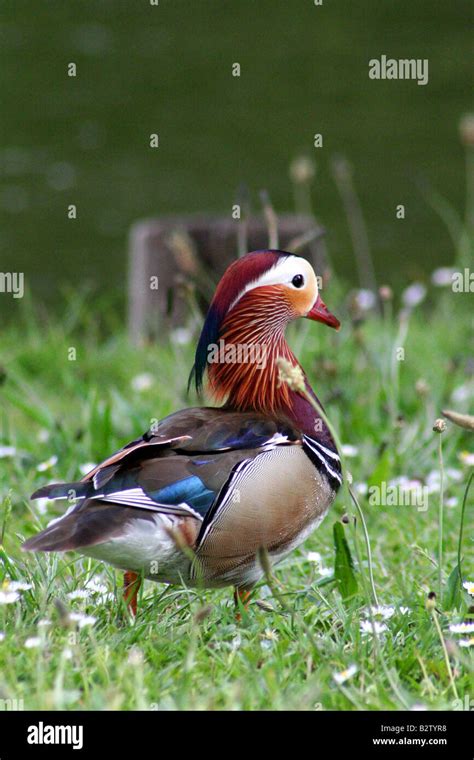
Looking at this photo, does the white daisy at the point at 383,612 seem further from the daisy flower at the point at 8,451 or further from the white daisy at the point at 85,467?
the daisy flower at the point at 8,451

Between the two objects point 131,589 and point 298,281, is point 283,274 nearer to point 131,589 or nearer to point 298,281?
point 298,281

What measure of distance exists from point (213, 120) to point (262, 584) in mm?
9827

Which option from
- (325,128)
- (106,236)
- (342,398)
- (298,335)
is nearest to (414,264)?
(106,236)

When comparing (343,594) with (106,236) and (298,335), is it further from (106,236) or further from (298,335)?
(106,236)

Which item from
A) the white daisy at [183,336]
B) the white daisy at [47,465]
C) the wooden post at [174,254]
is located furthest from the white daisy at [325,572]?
the wooden post at [174,254]

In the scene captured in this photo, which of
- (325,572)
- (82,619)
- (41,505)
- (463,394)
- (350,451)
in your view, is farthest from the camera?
(463,394)

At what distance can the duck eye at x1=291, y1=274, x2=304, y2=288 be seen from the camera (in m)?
3.10

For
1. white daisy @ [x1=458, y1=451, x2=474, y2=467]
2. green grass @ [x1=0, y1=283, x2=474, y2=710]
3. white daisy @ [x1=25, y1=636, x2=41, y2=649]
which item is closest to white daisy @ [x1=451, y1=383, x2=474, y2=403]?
green grass @ [x1=0, y1=283, x2=474, y2=710]

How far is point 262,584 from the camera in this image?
10.2 ft

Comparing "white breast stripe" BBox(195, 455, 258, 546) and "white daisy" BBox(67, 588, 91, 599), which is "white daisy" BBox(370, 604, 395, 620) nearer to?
"white breast stripe" BBox(195, 455, 258, 546)

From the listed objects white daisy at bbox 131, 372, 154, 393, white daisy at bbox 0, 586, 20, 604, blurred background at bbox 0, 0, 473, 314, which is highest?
blurred background at bbox 0, 0, 473, 314

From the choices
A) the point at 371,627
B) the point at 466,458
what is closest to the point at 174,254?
the point at 466,458

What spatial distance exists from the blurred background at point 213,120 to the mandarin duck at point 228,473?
17.1ft

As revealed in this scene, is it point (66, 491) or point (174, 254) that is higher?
point (174, 254)
